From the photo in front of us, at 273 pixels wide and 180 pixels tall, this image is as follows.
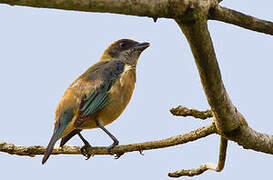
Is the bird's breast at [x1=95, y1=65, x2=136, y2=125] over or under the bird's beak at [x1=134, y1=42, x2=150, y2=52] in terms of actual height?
under

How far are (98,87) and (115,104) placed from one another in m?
0.37

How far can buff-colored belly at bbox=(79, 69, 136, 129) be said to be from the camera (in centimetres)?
688

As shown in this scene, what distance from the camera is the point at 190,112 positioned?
Answer: 5.48 m

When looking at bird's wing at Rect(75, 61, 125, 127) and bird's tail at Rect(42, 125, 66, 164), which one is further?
bird's wing at Rect(75, 61, 125, 127)

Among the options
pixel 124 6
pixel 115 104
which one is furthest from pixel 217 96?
pixel 115 104

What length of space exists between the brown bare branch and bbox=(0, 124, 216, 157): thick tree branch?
0.55 feet

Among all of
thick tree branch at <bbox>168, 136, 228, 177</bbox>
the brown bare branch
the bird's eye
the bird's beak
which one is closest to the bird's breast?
the bird's beak

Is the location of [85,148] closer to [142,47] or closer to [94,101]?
[94,101]

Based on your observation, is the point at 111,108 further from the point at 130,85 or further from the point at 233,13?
the point at 233,13

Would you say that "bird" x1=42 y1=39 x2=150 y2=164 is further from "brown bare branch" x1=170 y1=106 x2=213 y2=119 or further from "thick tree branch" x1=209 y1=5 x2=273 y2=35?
"thick tree branch" x1=209 y1=5 x2=273 y2=35

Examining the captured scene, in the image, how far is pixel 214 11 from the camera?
158 inches

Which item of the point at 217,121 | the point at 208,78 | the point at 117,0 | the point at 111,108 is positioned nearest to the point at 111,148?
the point at 111,108

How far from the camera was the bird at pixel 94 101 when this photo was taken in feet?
22.0

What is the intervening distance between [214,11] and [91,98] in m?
3.20
